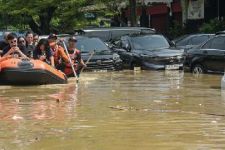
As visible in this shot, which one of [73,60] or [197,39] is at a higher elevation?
[73,60]

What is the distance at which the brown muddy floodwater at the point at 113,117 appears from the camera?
794 cm

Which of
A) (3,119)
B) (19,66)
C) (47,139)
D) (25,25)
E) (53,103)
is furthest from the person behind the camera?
(25,25)

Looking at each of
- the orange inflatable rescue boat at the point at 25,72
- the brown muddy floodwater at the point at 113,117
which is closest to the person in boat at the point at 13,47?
the orange inflatable rescue boat at the point at 25,72

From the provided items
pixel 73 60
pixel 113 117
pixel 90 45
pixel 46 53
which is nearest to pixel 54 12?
pixel 90 45

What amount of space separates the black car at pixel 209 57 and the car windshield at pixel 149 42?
3712 mm

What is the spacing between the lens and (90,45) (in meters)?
24.1

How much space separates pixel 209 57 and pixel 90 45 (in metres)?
5.25

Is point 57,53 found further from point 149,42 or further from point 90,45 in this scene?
point 149,42

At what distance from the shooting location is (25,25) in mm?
45594

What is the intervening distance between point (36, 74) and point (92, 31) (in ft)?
42.5

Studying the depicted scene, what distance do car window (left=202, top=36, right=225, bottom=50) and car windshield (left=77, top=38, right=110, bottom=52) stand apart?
4.43m

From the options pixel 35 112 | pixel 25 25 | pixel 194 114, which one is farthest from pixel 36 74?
pixel 25 25

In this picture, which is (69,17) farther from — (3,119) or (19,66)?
(3,119)

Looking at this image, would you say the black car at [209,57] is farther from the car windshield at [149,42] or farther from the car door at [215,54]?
the car windshield at [149,42]
